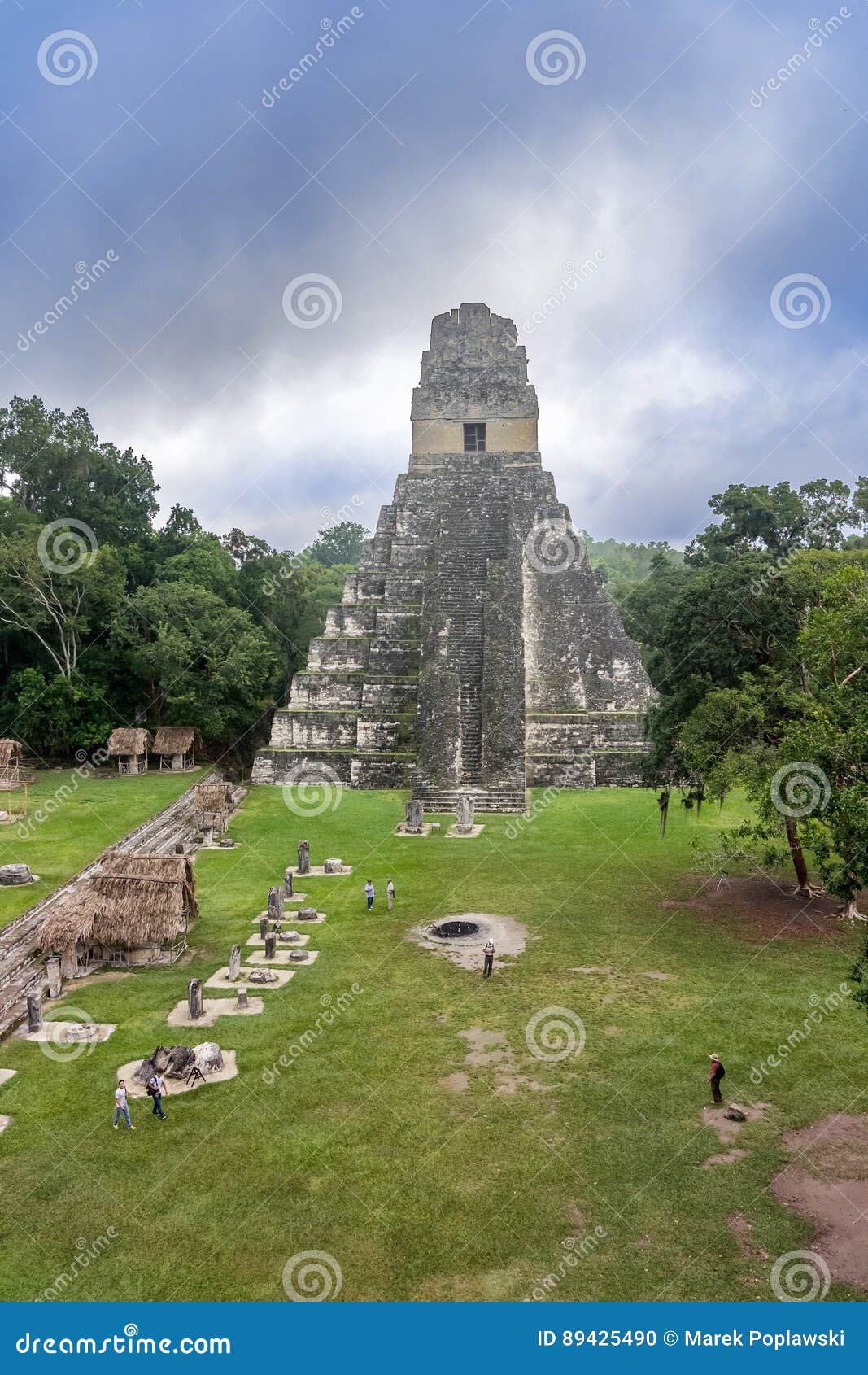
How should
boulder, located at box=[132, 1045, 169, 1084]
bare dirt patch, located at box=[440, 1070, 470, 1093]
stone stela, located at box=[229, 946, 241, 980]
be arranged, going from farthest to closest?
stone stela, located at box=[229, 946, 241, 980] → boulder, located at box=[132, 1045, 169, 1084] → bare dirt patch, located at box=[440, 1070, 470, 1093]

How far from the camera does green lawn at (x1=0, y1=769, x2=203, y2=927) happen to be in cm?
1822

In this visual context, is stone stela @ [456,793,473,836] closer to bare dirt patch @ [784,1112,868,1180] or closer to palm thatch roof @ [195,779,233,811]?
palm thatch roof @ [195,779,233,811]

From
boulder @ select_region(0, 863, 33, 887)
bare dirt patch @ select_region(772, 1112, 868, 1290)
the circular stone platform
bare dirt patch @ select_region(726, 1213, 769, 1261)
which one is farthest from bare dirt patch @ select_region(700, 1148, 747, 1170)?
boulder @ select_region(0, 863, 33, 887)

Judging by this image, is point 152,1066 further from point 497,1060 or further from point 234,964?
point 497,1060

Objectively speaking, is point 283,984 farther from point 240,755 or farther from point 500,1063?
point 240,755

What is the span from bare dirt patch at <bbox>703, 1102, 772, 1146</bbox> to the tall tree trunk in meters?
6.31

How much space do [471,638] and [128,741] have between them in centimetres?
1178

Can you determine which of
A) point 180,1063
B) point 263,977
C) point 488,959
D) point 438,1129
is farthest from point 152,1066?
point 488,959

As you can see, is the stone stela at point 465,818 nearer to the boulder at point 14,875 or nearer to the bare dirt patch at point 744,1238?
the boulder at point 14,875

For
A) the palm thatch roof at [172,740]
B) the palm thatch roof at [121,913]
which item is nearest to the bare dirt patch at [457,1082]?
the palm thatch roof at [121,913]

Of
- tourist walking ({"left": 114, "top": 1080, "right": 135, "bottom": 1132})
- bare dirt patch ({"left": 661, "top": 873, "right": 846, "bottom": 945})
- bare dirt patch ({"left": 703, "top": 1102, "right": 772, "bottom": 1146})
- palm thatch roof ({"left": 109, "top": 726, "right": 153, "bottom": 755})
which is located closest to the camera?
bare dirt patch ({"left": 703, "top": 1102, "right": 772, "bottom": 1146})

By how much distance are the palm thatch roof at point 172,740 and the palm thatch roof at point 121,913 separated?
15.8 metres

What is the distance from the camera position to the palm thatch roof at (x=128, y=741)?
29.4 m

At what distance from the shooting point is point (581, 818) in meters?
22.6
